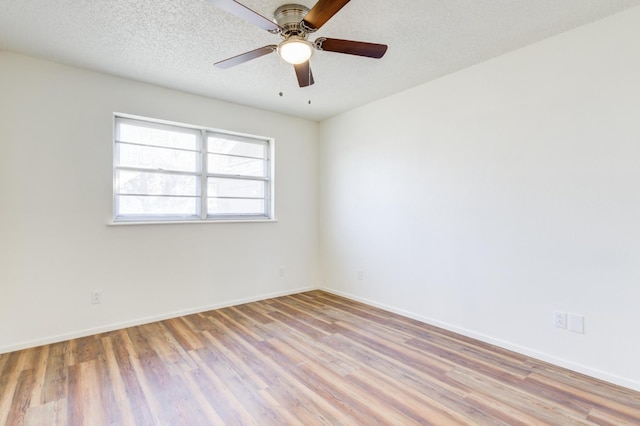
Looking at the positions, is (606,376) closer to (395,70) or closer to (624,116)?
(624,116)

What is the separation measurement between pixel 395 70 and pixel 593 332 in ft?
8.56

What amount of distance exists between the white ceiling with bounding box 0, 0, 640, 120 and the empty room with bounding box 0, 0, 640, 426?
22mm

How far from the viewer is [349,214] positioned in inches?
165

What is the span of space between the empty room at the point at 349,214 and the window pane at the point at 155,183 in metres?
0.02

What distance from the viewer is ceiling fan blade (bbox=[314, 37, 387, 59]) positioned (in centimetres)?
196

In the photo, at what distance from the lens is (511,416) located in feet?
5.81

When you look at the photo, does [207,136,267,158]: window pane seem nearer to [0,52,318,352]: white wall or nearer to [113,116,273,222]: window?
[113,116,273,222]: window

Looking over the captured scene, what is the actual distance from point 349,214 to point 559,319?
2431 millimetres

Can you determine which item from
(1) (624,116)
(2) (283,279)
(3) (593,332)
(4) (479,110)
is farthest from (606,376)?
(2) (283,279)

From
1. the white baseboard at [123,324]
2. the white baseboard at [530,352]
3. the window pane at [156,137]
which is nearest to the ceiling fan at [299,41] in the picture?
the window pane at [156,137]

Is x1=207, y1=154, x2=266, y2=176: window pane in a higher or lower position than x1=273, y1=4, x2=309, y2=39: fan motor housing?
lower

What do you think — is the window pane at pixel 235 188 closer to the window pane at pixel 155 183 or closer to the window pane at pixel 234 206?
the window pane at pixel 234 206

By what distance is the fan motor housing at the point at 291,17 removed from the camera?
1.97 meters

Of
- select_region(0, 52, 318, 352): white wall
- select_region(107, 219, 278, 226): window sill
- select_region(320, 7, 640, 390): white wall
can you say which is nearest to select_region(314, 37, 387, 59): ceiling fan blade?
select_region(320, 7, 640, 390): white wall
